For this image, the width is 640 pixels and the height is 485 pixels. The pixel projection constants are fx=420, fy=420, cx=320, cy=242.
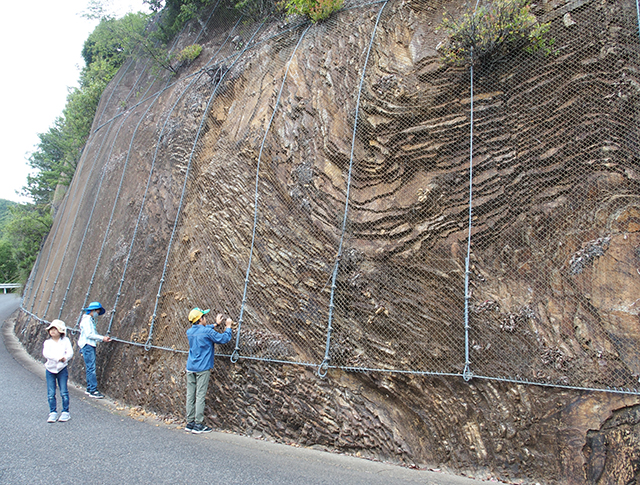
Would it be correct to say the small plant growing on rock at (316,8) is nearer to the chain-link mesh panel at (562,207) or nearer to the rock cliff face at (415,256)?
the rock cliff face at (415,256)

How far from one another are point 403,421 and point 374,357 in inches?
29.4

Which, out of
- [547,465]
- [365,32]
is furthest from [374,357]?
[365,32]

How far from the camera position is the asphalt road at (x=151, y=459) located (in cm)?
411

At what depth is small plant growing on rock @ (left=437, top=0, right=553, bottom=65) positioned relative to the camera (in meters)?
5.09

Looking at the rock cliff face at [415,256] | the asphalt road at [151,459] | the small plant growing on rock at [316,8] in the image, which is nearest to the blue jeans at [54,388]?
the asphalt road at [151,459]

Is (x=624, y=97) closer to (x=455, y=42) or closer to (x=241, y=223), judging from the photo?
(x=455, y=42)

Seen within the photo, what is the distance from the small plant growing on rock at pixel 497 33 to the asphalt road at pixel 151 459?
16.2 ft

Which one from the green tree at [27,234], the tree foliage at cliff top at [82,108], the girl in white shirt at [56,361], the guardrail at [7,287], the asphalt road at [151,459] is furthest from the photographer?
the guardrail at [7,287]

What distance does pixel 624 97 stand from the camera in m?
4.57

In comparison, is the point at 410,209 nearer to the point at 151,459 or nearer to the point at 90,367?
the point at 151,459

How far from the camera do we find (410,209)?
5270mm

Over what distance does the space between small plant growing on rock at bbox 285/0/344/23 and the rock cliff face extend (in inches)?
7.2

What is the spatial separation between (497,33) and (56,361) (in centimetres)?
706

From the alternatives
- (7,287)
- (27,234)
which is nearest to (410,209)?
(27,234)
